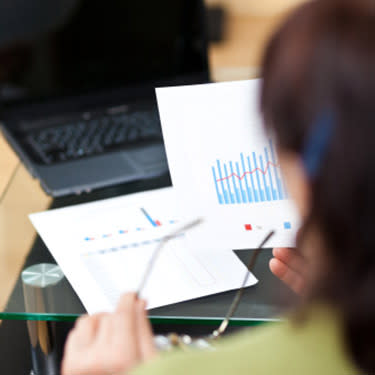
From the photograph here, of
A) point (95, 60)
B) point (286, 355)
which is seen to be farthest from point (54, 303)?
point (95, 60)

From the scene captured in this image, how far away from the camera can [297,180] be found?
43 cm

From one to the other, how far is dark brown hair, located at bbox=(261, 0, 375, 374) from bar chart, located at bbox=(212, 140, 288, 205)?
31cm

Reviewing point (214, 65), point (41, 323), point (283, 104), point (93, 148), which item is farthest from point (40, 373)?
point (214, 65)

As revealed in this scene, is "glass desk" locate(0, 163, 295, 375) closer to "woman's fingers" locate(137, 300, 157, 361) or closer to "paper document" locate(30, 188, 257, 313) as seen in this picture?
"paper document" locate(30, 188, 257, 313)

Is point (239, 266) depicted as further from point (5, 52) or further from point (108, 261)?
point (5, 52)

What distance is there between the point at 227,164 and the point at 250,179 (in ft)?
0.11

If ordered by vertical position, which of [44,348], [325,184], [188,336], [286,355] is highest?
[325,184]

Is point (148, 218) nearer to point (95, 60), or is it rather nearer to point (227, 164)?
point (227, 164)

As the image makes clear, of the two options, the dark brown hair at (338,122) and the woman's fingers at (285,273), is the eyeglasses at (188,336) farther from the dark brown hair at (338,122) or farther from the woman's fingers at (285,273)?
the dark brown hair at (338,122)

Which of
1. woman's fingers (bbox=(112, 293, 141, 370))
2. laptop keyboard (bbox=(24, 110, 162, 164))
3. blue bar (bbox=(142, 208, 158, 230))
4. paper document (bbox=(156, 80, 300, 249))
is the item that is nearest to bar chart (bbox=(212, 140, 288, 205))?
paper document (bbox=(156, 80, 300, 249))

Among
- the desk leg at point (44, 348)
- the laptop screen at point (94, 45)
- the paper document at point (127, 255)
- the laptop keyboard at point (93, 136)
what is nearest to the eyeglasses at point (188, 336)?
the paper document at point (127, 255)

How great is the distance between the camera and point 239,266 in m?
0.77

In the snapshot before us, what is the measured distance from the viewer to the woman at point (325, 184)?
385 millimetres

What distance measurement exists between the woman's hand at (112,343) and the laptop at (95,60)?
623 mm
